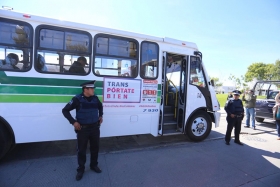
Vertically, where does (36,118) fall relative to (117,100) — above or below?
below

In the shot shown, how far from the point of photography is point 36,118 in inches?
133

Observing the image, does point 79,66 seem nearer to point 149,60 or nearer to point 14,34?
point 14,34

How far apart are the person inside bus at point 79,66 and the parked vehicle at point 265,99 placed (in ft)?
26.3

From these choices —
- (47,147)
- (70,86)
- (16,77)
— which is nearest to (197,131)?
(70,86)

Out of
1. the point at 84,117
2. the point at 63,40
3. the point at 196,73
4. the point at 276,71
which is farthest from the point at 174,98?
the point at 276,71

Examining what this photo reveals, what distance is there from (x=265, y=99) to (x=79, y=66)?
335 inches

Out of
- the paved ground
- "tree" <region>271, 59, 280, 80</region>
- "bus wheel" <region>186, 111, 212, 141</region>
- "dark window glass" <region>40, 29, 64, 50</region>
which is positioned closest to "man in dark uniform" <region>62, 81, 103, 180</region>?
the paved ground

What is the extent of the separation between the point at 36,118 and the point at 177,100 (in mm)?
3895

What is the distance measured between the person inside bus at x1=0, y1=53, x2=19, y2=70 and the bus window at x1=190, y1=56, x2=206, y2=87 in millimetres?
4298

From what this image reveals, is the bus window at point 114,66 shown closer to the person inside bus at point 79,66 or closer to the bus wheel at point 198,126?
the person inside bus at point 79,66

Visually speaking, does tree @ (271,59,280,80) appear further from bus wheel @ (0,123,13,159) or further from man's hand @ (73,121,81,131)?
bus wheel @ (0,123,13,159)

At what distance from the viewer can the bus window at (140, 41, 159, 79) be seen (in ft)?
13.7

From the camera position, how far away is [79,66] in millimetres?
3596

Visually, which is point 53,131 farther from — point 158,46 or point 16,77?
point 158,46
